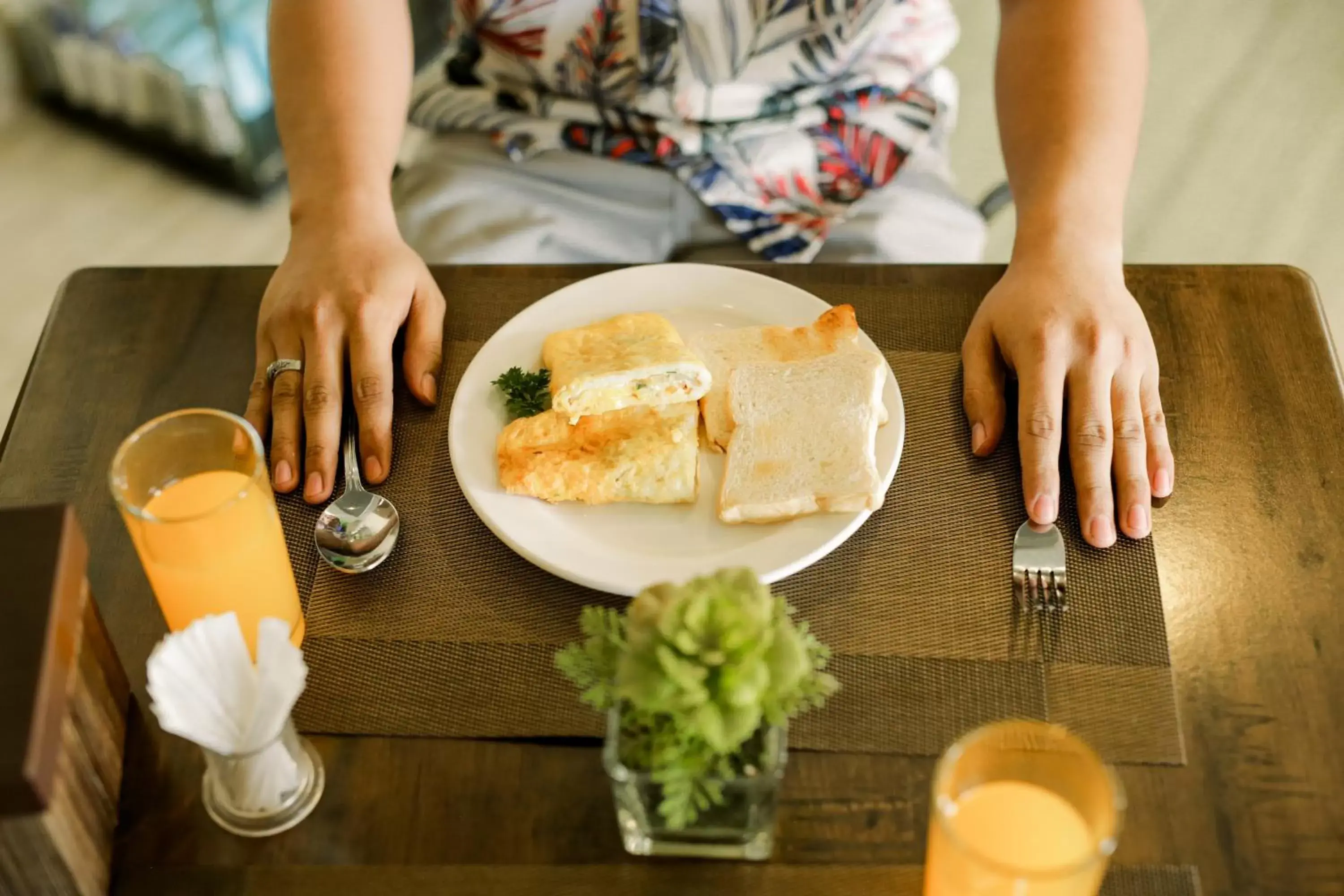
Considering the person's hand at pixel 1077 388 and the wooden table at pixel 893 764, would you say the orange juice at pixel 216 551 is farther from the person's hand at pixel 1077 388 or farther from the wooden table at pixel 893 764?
the person's hand at pixel 1077 388

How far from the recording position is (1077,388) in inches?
39.9

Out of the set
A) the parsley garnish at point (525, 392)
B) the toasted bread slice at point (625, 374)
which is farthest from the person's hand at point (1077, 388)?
the parsley garnish at point (525, 392)

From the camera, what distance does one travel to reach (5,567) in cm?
72

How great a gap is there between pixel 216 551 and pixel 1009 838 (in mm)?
508

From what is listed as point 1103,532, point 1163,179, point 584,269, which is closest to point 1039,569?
point 1103,532

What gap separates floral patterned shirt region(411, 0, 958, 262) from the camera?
135 centimetres

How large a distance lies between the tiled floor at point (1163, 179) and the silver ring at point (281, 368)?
1387mm

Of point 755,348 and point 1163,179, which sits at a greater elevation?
point 755,348

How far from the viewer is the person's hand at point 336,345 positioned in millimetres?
1016

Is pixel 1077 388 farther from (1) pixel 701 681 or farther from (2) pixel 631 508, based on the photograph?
(1) pixel 701 681

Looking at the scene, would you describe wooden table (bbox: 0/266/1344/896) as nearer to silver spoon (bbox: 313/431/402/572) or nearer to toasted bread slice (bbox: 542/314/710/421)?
silver spoon (bbox: 313/431/402/572)

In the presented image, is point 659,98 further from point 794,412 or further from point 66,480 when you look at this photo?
point 66,480

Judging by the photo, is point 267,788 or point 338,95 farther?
point 338,95

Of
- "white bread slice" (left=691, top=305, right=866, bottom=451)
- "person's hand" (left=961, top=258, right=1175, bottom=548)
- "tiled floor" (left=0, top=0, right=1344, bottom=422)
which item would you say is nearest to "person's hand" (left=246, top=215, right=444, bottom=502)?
"white bread slice" (left=691, top=305, right=866, bottom=451)
